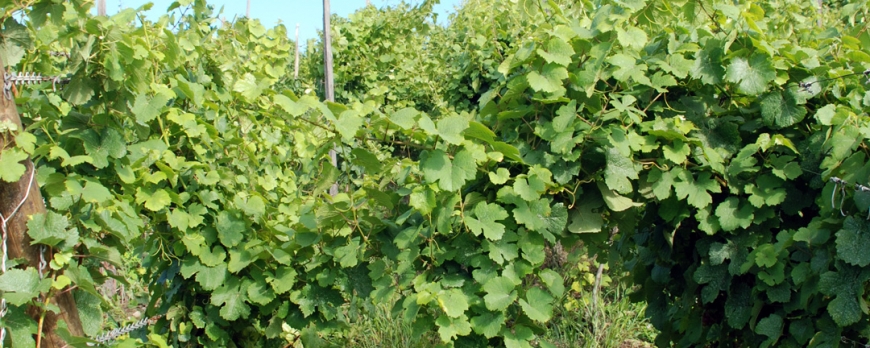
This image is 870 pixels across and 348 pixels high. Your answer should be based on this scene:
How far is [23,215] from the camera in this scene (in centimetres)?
159

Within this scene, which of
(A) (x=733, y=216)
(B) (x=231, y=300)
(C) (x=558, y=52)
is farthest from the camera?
(B) (x=231, y=300)

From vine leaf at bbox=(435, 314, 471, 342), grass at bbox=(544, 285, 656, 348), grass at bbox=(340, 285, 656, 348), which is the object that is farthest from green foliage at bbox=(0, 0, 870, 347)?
grass at bbox=(544, 285, 656, 348)

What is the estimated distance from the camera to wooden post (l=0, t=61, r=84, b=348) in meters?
1.56

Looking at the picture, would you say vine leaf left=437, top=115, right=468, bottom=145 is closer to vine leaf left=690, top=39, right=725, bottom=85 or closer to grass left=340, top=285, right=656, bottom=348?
vine leaf left=690, top=39, right=725, bottom=85

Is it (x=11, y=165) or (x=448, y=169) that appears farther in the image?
(x=448, y=169)

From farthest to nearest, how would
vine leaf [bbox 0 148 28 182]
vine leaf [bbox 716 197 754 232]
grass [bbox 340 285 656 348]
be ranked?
grass [bbox 340 285 656 348] < vine leaf [bbox 716 197 754 232] < vine leaf [bbox 0 148 28 182]

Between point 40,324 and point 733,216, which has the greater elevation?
point 40,324

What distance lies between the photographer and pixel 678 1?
1884mm

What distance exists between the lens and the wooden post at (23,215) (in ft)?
5.13

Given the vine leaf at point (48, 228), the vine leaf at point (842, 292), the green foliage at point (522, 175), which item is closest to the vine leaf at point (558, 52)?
the green foliage at point (522, 175)

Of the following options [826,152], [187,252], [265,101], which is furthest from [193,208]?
[826,152]

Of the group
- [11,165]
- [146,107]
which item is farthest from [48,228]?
[146,107]

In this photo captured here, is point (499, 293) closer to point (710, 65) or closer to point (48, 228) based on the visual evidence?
point (710, 65)

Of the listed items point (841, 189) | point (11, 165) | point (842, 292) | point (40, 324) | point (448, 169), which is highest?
point (11, 165)
